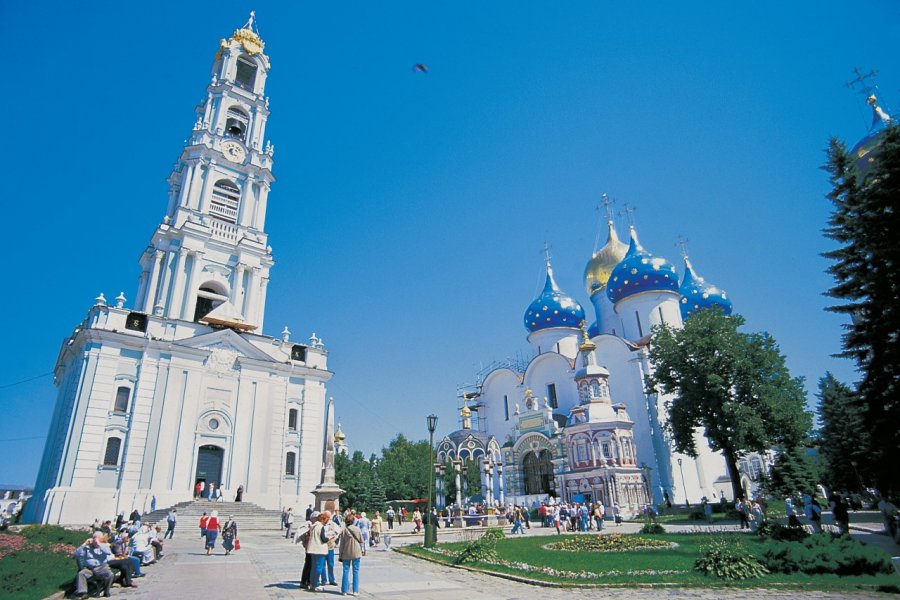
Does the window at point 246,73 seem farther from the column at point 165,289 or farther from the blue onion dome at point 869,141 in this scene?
the blue onion dome at point 869,141

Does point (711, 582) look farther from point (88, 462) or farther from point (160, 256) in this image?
point (160, 256)

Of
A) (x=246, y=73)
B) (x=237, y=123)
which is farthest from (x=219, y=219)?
(x=246, y=73)

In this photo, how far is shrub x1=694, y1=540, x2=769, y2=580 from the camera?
9.37 m

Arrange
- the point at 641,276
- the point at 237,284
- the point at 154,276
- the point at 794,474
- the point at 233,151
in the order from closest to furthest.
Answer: the point at 794,474, the point at 154,276, the point at 237,284, the point at 233,151, the point at 641,276

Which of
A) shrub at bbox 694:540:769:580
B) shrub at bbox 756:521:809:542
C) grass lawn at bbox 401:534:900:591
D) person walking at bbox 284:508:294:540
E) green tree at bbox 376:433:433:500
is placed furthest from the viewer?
green tree at bbox 376:433:433:500

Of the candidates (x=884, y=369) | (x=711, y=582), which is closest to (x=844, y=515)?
(x=884, y=369)

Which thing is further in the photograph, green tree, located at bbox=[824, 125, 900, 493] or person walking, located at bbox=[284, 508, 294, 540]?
person walking, located at bbox=[284, 508, 294, 540]

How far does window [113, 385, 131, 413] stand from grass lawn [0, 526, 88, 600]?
9929 millimetres

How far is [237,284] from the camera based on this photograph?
1230 inches

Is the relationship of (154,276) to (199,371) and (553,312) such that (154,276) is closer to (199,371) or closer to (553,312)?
(199,371)

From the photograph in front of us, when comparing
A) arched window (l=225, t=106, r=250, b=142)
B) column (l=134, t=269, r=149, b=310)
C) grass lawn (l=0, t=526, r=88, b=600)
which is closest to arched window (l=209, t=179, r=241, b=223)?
arched window (l=225, t=106, r=250, b=142)

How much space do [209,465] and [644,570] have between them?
23.2m

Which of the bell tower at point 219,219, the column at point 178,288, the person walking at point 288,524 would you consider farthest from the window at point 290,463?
the column at point 178,288

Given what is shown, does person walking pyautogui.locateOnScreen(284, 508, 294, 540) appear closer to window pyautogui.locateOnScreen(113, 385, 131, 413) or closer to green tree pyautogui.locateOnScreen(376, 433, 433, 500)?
window pyautogui.locateOnScreen(113, 385, 131, 413)
